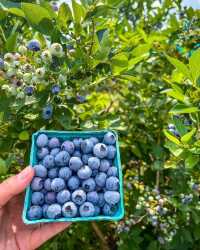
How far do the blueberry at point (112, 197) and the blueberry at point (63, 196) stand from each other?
96 mm

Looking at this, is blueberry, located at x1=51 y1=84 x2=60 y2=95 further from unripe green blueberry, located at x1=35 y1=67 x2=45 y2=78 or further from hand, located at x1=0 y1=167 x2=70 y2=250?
hand, located at x1=0 y1=167 x2=70 y2=250

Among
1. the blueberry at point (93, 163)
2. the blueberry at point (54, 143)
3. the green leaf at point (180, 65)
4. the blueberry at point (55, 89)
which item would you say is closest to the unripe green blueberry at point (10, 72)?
the blueberry at point (55, 89)

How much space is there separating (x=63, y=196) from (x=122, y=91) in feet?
4.99

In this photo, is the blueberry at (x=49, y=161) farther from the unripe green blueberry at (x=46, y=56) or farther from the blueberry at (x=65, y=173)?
the unripe green blueberry at (x=46, y=56)

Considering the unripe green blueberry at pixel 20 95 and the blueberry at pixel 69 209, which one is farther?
the unripe green blueberry at pixel 20 95

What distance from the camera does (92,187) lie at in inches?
43.4

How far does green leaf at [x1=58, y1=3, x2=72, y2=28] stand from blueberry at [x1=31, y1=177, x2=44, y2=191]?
431 mm

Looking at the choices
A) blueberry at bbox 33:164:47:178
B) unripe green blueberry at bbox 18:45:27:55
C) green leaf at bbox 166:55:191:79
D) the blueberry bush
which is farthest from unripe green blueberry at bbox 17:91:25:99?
green leaf at bbox 166:55:191:79

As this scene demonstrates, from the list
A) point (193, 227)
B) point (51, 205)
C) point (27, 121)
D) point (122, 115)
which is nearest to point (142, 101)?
point (122, 115)

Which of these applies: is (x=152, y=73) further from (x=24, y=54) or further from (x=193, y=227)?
(x=24, y=54)

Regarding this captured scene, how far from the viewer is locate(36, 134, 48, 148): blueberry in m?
1.16

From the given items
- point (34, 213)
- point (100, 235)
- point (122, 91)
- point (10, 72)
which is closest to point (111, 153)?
point (34, 213)

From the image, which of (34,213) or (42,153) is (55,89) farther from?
(34,213)

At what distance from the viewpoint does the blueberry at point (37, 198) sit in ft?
3.61
